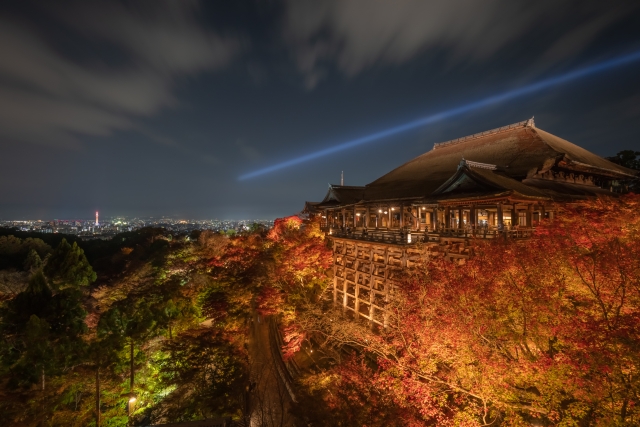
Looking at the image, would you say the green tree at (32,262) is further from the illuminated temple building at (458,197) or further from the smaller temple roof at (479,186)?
the smaller temple roof at (479,186)

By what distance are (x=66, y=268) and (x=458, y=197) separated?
29.4 meters

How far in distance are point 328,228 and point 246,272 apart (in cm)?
796

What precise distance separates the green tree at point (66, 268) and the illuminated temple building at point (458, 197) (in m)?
20.9

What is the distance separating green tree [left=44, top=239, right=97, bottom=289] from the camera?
23125mm

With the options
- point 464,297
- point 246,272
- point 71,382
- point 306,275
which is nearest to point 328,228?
point 306,275

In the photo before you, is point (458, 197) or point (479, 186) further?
point (458, 197)

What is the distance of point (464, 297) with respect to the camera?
9.80 metres

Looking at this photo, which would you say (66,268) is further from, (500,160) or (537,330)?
(500,160)

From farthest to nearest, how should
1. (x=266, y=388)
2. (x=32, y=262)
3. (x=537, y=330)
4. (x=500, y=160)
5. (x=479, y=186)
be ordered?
(x=32, y=262) → (x=500, y=160) → (x=266, y=388) → (x=479, y=186) → (x=537, y=330)

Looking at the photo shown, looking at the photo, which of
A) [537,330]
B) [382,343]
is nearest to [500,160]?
[537,330]

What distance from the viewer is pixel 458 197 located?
14.8 m

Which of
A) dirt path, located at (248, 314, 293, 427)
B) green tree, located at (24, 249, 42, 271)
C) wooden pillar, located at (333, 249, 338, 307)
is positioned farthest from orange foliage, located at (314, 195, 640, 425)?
green tree, located at (24, 249, 42, 271)

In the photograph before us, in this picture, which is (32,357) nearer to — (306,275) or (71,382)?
(71,382)

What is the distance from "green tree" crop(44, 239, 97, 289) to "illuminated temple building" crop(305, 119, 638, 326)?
20899 mm
